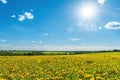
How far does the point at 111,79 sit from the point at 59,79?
1.86 m

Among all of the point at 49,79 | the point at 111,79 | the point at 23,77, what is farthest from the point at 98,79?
the point at 23,77

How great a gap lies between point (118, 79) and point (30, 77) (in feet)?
11.3

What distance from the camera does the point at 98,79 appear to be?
8.78 metres

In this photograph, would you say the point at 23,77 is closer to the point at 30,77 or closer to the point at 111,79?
the point at 30,77

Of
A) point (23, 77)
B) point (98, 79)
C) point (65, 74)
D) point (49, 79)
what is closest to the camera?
point (98, 79)

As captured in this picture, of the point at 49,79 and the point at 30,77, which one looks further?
the point at 30,77

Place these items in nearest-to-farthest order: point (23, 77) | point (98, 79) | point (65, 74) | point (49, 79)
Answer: point (98, 79) < point (49, 79) < point (23, 77) < point (65, 74)

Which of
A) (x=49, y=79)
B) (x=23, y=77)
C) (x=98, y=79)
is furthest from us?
(x=23, y=77)

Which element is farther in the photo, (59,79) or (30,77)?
(30,77)

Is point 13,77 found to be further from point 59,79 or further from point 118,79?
point 118,79

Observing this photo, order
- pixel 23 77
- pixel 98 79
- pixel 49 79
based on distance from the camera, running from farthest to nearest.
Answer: pixel 23 77 < pixel 49 79 < pixel 98 79

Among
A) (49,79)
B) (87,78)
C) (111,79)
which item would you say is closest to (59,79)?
(49,79)

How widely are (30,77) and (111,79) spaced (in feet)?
10.6

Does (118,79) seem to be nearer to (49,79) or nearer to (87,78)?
(87,78)
